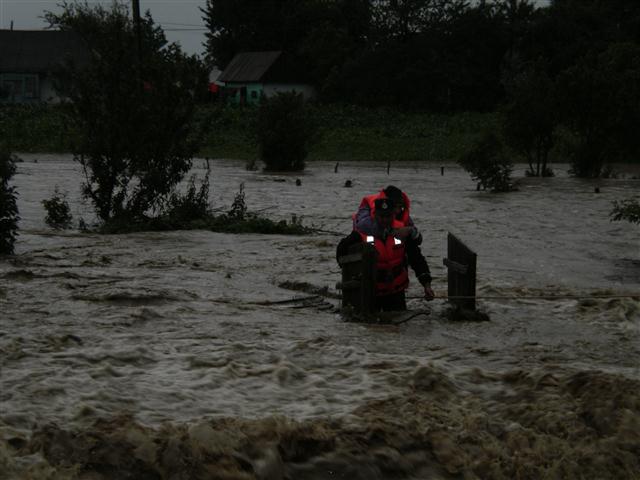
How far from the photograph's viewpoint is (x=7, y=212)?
15.5m

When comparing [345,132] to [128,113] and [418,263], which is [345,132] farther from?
[418,263]

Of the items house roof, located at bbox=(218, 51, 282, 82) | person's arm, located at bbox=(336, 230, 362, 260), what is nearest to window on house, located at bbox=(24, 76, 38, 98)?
house roof, located at bbox=(218, 51, 282, 82)

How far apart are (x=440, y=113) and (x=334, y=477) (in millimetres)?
60739

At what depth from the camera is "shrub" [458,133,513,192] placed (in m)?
28.9

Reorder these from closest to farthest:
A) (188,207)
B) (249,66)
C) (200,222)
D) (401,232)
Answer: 1. (401,232)
2. (200,222)
3. (188,207)
4. (249,66)

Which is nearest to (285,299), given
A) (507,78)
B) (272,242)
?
(272,242)

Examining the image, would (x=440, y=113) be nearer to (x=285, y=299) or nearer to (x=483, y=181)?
(x=483, y=181)

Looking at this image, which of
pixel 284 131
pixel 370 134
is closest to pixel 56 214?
pixel 284 131

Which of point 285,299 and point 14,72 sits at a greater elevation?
point 14,72

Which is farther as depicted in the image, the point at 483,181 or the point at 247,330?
the point at 483,181

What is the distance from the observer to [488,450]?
7.19 m

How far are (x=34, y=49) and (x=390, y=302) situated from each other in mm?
65506

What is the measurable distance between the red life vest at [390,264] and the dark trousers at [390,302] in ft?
0.24

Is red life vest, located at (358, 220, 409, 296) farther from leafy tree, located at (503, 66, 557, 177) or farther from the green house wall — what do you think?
the green house wall
